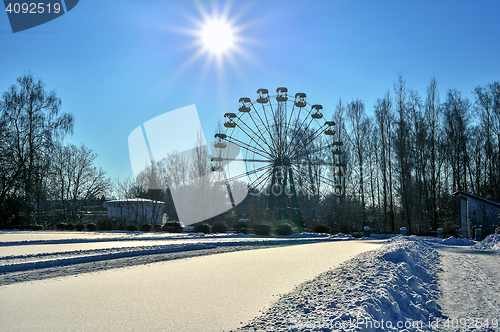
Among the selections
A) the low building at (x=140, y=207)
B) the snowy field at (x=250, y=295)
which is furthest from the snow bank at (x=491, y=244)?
the low building at (x=140, y=207)

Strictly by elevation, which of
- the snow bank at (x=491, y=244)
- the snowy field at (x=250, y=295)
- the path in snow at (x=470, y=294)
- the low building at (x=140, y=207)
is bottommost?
the snow bank at (x=491, y=244)

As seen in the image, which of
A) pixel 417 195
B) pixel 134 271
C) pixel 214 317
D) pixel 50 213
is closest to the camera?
pixel 214 317

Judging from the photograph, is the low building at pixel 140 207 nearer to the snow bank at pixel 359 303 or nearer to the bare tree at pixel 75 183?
the bare tree at pixel 75 183

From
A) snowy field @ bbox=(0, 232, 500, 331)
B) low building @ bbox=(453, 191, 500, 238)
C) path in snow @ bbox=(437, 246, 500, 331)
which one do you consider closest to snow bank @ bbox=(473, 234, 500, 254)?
path in snow @ bbox=(437, 246, 500, 331)

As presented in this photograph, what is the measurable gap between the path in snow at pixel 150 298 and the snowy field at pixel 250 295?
0.04 feet

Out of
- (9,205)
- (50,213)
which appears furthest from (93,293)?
(50,213)

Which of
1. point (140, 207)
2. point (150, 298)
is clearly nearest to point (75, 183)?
point (140, 207)

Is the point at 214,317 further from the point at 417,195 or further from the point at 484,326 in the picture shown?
the point at 417,195

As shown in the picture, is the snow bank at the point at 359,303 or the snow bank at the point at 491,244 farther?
the snow bank at the point at 491,244

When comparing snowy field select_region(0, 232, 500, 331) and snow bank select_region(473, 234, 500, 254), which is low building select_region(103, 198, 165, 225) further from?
snowy field select_region(0, 232, 500, 331)

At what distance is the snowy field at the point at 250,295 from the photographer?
3.55 metres

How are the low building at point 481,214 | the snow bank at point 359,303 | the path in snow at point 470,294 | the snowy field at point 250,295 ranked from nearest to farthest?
the snow bank at point 359,303
the snowy field at point 250,295
the path in snow at point 470,294
the low building at point 481,214

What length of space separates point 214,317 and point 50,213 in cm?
3373

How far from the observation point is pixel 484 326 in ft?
12.8
